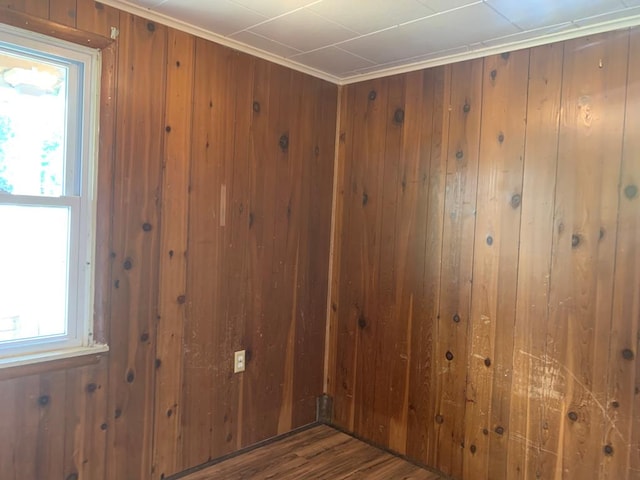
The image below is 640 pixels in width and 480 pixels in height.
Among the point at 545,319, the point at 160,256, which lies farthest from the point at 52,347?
the point at 545,319

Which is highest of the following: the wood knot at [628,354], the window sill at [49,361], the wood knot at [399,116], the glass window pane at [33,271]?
the wood knot at [399,116]

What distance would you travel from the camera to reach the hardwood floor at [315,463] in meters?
2.55

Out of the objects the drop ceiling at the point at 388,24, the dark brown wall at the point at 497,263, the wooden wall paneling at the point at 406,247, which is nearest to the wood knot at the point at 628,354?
the dark brown wall at the point at 497,263

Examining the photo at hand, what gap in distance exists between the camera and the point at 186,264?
7.97 ft

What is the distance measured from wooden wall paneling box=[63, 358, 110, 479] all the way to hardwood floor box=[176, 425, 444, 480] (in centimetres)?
51

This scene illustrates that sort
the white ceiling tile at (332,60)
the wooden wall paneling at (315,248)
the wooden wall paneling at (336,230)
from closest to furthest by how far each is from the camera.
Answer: the white ceiling tile at (332,60)
the wooden wall paneling at (315,248)
the wooden wall paneling at (336,230)

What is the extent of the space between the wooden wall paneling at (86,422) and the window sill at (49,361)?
46 mm

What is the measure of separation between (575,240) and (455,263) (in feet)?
1.98

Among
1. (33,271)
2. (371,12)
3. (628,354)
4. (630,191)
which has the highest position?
(371,12)

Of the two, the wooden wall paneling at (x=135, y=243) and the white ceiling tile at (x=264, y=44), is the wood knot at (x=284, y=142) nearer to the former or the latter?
the white ceiling tile at (x=264, y=44)

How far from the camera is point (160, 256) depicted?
7.64ft

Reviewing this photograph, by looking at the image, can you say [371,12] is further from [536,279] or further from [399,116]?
[536,279]

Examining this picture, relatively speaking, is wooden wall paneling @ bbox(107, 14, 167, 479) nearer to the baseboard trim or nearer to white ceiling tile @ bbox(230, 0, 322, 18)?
the baseboard trim

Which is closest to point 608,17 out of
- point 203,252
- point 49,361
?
point 203,252
